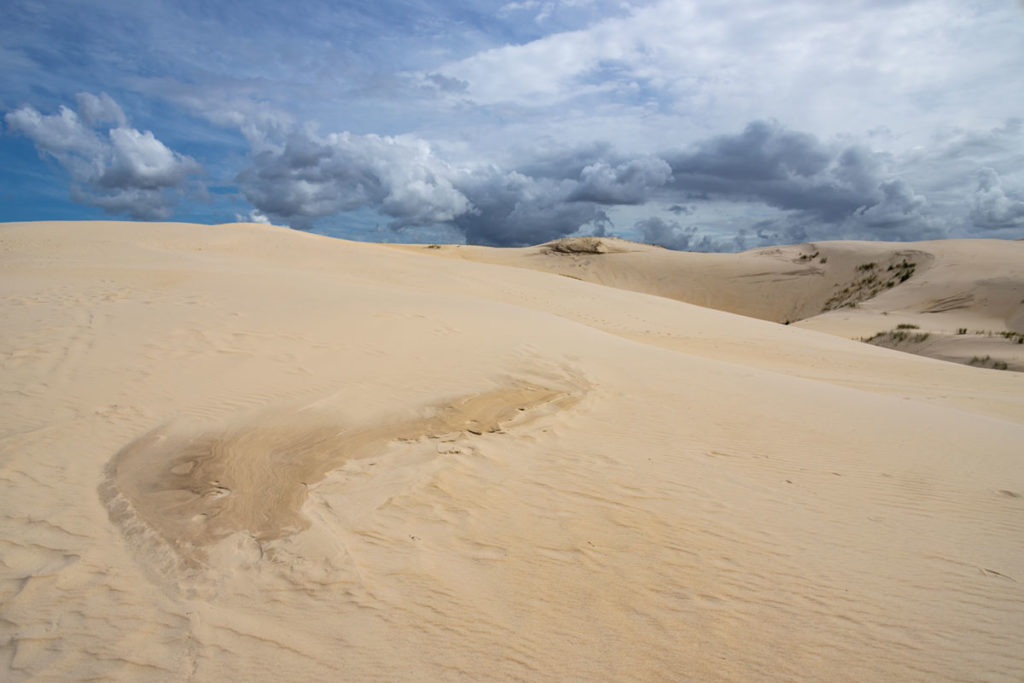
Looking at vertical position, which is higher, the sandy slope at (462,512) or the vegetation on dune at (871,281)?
the vegetation on dune at (871,281)

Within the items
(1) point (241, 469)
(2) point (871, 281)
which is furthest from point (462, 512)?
(2) point (871, 281)

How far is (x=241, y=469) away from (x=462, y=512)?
77.0 inches

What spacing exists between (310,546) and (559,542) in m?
1.58

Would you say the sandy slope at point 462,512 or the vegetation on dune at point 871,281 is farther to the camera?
the vegetation on dune at point 871,281

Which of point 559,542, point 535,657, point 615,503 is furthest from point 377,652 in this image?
point 615,503

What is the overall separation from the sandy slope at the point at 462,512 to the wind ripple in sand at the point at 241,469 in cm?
3

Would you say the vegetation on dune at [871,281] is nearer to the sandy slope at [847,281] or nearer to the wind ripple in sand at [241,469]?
the sandy slope at [847,281]

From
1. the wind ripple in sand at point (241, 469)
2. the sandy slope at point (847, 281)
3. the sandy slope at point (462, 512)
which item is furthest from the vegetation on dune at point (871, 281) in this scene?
the wind ripple in sand at point (241, 469)

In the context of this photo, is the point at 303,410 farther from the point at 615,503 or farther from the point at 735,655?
the point at 735,655

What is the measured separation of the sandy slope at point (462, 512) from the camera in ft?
9.12

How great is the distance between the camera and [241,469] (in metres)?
4.71

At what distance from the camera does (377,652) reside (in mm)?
2707

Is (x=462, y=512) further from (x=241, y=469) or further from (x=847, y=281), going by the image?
(x=847, y=281)

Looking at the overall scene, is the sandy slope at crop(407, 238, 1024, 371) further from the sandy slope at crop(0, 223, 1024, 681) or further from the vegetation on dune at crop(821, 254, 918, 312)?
the sandy slope at crop(0, 223, 1024, 681)
